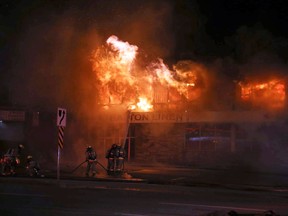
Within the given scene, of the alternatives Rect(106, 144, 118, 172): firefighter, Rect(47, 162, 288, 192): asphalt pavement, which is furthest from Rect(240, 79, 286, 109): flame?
Rect(106, 144, 118, 172): firefighter

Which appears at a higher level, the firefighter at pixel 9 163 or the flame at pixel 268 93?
the flame at pixel 268 93

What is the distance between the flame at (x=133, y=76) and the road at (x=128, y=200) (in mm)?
9142

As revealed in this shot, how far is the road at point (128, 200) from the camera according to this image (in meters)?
9.39

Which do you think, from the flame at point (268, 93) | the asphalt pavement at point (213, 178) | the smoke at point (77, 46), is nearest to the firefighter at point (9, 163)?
the asphalt pavement at point (213, 178)

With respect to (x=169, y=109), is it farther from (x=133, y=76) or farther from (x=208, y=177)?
(x=208, y=177)

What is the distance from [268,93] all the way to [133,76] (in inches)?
288

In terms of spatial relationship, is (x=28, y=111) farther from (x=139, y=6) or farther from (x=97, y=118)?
(x=139, y=6)

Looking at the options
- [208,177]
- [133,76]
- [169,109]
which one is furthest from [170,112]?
[208,177]

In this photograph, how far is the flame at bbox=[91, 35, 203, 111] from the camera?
23.5 m

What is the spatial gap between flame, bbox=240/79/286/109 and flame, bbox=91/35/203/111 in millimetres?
3111

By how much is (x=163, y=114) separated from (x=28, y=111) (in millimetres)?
9131

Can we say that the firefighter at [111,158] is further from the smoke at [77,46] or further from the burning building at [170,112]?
the smoke at [77,46]

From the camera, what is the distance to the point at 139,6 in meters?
23.4

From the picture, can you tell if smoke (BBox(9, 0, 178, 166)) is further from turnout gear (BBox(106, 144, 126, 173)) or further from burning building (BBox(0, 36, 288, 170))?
turnout gear (BBox(106, 144, 126, 173))
